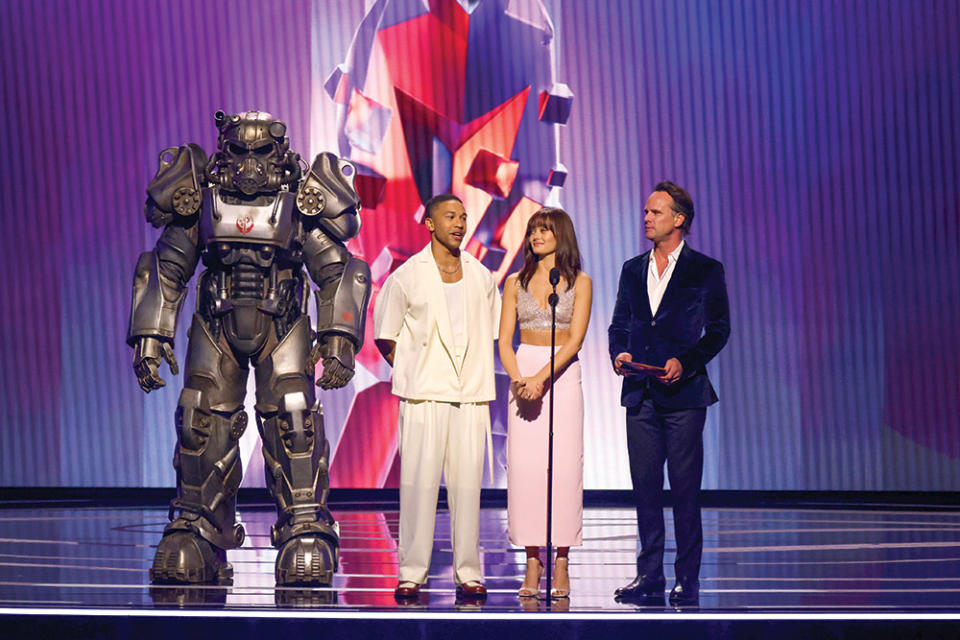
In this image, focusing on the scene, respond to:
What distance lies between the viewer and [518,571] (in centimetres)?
517

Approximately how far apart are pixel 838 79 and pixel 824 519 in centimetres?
377

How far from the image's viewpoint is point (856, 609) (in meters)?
3.62

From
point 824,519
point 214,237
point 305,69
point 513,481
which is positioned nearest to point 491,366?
point 513,481

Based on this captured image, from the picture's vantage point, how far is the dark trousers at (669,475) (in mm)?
4078

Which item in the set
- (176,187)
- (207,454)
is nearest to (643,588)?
(207,454)

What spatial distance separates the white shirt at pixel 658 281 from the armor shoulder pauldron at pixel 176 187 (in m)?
2.04

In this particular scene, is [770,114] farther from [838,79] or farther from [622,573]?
[622,573]

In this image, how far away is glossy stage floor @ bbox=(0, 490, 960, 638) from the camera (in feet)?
11.8

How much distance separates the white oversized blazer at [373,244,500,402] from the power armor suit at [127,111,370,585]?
0.39 meters

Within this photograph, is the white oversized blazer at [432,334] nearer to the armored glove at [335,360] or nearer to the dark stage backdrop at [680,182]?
the armored glove at [335,360]

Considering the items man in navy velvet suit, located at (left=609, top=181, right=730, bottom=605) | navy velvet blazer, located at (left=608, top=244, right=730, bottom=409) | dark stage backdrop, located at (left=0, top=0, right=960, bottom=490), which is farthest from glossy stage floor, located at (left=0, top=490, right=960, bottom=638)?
navy velvet blazer, located at (left=608, top=244, right=730, bottom=409)

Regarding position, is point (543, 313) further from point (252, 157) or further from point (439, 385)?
point (252, 157)

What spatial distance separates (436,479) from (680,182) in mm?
5412

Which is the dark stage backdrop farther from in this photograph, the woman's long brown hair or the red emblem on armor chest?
the woman's long brown hair
